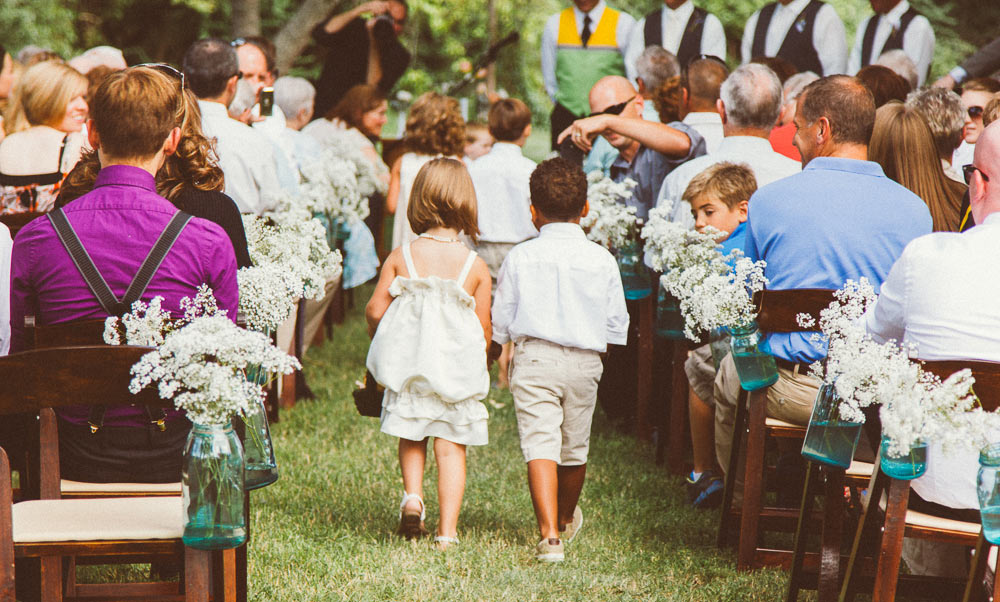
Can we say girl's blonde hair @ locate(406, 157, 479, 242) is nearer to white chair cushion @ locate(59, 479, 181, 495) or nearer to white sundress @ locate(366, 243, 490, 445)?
white sundress @ locate(366, 243, 490, 445)

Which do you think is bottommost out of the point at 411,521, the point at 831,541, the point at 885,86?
the point at 411,521

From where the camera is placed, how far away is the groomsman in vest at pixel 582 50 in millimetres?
9867

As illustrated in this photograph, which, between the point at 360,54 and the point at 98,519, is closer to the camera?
the point at 98,519

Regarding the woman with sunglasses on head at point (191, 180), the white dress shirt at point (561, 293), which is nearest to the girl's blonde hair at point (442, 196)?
the white dress shirt at point (561, 293)

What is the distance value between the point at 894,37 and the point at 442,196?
5984mm

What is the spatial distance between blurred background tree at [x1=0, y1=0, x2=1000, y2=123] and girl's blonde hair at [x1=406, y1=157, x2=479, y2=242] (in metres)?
15.6

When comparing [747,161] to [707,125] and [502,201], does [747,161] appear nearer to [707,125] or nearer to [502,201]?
[707,125]

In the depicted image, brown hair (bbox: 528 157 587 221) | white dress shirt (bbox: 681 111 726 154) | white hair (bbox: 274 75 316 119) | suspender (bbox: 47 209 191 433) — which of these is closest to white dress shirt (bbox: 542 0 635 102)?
white hair (bbox: 274 75 316 119)

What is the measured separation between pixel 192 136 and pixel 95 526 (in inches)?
61.8

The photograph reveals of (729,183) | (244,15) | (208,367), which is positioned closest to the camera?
(208,367)

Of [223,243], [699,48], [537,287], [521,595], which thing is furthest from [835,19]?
[223,243]

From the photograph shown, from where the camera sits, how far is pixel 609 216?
6453mm

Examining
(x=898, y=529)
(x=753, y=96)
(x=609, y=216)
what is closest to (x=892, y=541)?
(x=898, y=529)

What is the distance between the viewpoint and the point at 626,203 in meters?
6.86
